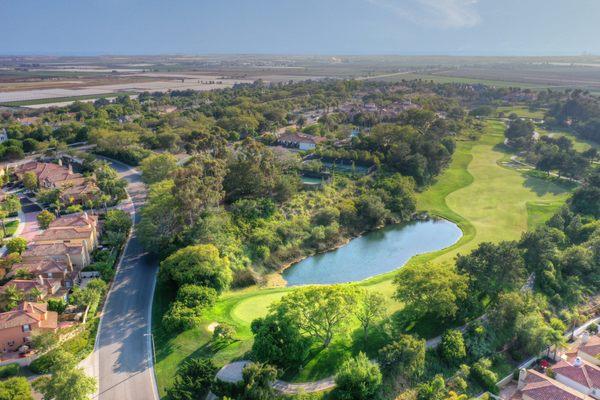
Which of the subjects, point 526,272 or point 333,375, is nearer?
point 333,375

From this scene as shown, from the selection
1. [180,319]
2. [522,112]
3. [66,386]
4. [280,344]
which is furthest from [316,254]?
[522,112]

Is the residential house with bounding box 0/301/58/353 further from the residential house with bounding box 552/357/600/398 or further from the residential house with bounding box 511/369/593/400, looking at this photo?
the residential house with bounding box 552/357/600/398

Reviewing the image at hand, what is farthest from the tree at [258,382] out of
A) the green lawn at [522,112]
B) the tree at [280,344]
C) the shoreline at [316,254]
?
the green lawn at [522,112]

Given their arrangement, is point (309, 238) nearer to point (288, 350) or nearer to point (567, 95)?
point (288, 350)

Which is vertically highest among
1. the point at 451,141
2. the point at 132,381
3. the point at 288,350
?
the point at 451,141

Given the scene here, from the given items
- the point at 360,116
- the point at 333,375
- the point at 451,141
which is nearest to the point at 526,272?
the point at 333,375

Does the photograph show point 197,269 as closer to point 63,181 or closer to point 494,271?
point 494,271

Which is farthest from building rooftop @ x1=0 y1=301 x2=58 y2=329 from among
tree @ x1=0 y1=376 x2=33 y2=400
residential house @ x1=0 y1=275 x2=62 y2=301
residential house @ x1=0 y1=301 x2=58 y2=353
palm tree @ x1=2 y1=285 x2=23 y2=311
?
tree @ x1=0 y1=376 x2=33 y2=400
